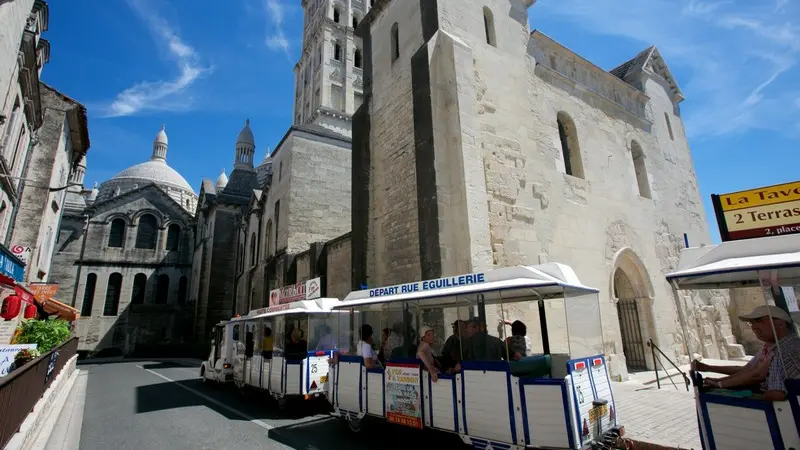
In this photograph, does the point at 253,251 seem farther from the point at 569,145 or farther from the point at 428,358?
the point at 428,358

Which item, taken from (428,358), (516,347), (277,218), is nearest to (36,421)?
(428,358)

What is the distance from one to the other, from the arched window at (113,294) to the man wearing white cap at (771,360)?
40.1 meters

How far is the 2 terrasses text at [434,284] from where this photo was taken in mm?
5417

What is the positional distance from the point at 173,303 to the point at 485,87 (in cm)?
3518

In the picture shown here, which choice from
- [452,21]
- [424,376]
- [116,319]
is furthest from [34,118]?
[116,319]

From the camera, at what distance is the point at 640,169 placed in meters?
14.7

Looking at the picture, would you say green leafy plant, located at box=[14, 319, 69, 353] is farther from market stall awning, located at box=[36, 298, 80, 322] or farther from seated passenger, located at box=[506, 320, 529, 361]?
seated passenger, located at box=[506, 320, 529, 361]

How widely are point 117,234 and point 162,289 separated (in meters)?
6.28

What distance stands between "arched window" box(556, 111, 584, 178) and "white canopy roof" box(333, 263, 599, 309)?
7.94 m

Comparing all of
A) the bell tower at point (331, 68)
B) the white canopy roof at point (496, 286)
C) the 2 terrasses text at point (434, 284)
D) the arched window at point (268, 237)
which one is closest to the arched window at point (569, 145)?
the white canopy roof at point (496, 286)

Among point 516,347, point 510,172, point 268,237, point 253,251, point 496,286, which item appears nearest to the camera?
point 496,286

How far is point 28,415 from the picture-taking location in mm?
5812

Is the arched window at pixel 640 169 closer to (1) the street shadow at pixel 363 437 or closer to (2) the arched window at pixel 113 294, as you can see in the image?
(1) the street shadow at pixel 363 437

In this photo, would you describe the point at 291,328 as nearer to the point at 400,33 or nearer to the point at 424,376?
the point at 424,376
